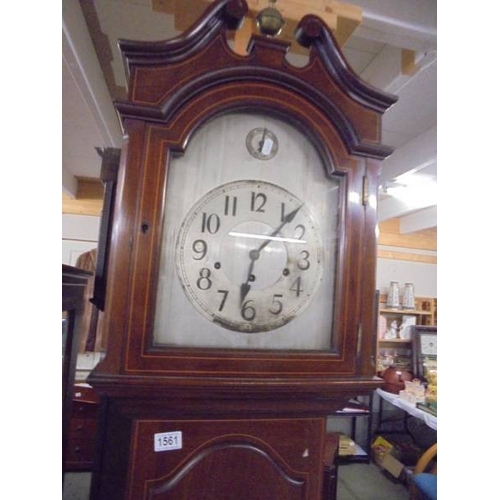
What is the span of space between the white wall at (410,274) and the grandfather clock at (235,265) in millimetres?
3612

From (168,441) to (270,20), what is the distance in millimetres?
606

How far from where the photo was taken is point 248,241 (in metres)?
0.53

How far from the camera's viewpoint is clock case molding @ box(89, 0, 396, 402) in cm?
47

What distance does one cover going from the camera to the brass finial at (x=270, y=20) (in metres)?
0.54

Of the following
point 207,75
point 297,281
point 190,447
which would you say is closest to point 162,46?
point 207,75

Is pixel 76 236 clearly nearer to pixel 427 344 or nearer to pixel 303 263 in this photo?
pixel 303 263

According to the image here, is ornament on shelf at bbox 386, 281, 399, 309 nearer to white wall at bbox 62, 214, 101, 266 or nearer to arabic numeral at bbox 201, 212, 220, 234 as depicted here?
white wall at bbox 62, 214, 101, 266

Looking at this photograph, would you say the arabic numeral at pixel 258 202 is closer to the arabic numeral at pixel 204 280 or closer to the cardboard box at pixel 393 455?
the arabic numeral at pixel 204 280

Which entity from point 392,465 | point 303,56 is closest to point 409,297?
point 392,465

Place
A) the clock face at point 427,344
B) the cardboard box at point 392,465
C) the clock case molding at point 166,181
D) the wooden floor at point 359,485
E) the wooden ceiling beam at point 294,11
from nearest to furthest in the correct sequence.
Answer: the clock case molding at point 166,181
the wooden ceiling beam at point 294,11
the wooden floor at point 359,485
the cardboard box at point 392,465
the clock face at point 427,344

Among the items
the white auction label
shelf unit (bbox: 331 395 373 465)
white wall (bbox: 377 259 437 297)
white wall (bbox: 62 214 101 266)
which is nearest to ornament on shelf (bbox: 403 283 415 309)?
white wall (bbox: 377 259 437 297)

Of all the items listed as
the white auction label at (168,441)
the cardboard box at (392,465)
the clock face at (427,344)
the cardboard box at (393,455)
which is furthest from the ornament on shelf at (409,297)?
the white auction label at (168,441)
